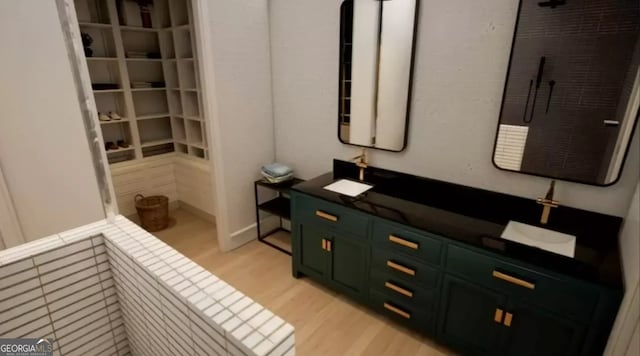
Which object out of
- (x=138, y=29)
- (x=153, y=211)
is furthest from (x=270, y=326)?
(x=138, y=29)

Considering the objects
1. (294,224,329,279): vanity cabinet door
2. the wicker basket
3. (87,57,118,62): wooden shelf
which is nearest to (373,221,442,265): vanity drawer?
(294,224,329,279): vanity cabinet door

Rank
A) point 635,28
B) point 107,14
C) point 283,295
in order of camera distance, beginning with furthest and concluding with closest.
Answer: point 107,14 → point 283,295 → point 635,28

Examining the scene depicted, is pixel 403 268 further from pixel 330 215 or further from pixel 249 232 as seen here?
pixel 249 232

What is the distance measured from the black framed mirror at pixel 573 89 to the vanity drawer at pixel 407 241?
2.24 ft

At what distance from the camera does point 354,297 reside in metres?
2.17

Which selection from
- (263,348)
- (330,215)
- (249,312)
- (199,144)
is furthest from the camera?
(199,144)

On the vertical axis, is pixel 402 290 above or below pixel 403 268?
below

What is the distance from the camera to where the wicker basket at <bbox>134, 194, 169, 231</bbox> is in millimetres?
3121

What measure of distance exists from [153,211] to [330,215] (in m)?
2.05

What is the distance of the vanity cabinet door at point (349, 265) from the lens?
2.03 metres

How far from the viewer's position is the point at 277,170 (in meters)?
2.80

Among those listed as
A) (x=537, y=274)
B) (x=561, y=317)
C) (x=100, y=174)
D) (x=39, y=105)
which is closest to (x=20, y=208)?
(x=39, y=105)

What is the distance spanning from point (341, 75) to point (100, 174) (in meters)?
1.71

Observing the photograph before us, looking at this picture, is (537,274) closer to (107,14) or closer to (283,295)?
(283,295)
